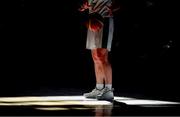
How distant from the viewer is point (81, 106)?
3648mm

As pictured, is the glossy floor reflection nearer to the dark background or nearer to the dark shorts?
the dark shorts

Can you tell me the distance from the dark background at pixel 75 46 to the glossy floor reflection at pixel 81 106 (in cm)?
122

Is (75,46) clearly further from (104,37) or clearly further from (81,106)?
(81,106)

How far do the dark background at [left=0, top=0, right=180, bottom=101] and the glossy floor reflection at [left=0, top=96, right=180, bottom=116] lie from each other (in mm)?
1222

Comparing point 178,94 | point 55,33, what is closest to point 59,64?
point 55,33

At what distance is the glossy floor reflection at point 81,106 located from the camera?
3.29 metres

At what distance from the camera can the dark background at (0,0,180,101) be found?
6.12 metres

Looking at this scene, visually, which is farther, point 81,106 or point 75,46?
point 75,46

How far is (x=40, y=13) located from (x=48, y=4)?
18cm

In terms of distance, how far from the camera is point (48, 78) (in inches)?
243

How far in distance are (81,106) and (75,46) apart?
137 inches

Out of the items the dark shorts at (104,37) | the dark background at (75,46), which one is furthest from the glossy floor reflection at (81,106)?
the dark background at (75,46)

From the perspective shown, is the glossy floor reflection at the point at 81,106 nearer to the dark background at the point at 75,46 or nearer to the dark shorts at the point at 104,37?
the dark shorts at the point at 104,37

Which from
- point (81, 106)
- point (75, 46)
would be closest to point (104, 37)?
point (81, 106)
